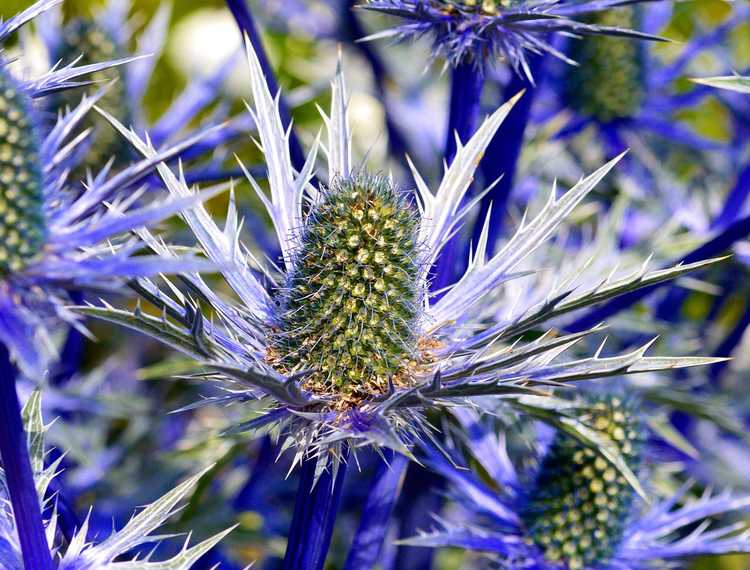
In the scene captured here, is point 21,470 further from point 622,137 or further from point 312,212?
point 622,137

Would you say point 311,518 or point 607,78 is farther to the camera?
point 607,78

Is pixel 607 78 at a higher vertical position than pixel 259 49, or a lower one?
lower

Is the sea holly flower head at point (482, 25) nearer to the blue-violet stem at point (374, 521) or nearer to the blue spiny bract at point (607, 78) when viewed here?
the blue-violet stem at point (374, 521)

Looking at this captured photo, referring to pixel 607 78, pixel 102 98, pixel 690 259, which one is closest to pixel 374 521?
pixel 690 259

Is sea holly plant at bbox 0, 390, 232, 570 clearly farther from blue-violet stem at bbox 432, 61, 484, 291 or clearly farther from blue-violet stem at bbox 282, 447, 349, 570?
blue-violet stem at bbox 432, 61, 484, 291

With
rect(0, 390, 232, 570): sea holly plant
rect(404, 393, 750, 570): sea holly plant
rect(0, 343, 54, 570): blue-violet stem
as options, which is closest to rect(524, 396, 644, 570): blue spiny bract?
rect(404, 393, 750, 570): sea holly plant

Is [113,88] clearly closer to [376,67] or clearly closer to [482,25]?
[376,67]

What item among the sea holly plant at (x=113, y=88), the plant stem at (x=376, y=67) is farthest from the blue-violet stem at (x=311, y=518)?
the plant stem at (x=376, y=67)

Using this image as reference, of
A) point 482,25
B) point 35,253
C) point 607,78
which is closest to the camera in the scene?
point 35,253

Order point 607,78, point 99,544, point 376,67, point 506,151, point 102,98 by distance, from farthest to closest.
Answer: point 376,67, point 607,78, point 102,98, point 506,151, point 99,544

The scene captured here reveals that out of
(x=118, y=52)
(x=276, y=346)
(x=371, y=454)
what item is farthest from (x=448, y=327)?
(x=118, y=52)
